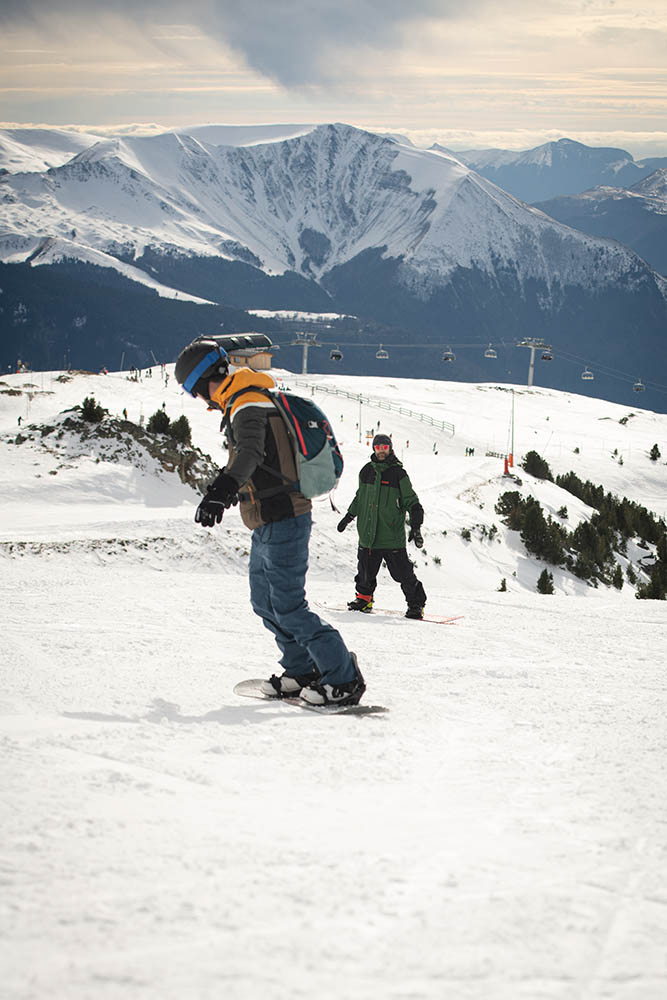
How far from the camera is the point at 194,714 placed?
13.2ft

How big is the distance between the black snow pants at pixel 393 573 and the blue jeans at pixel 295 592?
3.83m

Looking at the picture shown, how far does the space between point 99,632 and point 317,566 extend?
7468 millimetres

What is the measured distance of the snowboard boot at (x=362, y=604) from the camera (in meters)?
8.41

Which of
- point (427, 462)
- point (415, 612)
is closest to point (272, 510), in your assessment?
point (415, 612)

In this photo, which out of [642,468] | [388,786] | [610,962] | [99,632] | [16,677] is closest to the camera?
[610,962]

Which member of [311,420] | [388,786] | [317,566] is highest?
[311,420]

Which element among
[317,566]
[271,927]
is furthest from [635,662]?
[317,566]

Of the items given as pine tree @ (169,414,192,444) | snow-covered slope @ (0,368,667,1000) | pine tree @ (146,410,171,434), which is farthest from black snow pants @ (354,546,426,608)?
pine tree @ (146,410,171,434)

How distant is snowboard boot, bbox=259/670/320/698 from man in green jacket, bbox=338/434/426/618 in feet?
12.3

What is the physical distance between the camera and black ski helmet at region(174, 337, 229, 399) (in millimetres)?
4496

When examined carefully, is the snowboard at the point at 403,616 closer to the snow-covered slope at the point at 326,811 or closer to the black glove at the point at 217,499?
the snow-covered slope at the point at 326,811

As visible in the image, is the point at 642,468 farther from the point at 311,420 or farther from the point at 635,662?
the point at 311,420

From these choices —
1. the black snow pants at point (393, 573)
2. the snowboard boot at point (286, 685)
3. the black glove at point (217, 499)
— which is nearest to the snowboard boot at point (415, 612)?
the black snow pants at point (393, 573)

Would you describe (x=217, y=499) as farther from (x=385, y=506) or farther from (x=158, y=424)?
(x=158, y=424)
